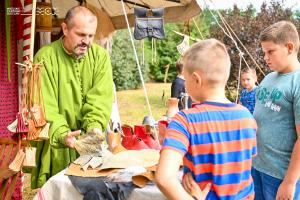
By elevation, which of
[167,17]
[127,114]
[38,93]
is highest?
[167,17]

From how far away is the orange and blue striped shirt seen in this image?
1.41 meters

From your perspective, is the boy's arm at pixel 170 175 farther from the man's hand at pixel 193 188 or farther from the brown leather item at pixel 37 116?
the brown leather item at pixel 37 116

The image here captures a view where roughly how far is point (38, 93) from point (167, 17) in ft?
9.64

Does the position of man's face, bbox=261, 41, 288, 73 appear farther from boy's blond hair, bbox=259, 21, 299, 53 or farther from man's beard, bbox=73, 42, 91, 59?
man's beard, bbox=73, 42, 91, 59

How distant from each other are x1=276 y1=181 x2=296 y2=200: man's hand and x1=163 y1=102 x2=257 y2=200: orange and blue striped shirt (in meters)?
0.58

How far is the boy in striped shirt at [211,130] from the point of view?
4.64 feet

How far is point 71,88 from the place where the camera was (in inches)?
98.0

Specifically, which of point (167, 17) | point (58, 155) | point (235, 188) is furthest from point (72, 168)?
point (167, 17)

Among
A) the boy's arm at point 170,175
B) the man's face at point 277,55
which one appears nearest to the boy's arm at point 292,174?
the man's face at point 277,55

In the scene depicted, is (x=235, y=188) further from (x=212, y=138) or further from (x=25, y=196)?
(x=25, y=196)

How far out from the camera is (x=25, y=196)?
465 centimetres

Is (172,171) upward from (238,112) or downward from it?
downward

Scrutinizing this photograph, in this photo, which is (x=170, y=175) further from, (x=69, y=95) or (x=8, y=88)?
(x=8, y=88)

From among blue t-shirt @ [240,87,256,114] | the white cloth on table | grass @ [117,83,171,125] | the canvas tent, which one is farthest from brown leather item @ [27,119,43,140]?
grass @ [117,83,171,125]
